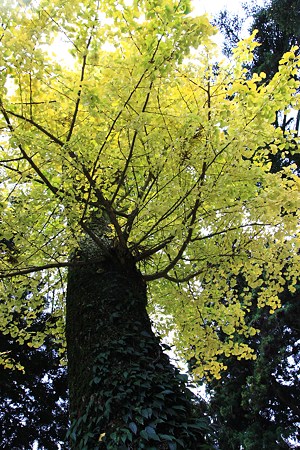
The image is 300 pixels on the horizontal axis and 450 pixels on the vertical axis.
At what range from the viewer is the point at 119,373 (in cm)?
226

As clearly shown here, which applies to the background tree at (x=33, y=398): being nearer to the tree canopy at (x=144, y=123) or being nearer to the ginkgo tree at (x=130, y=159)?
the tree canopy at (x=144, y=123)

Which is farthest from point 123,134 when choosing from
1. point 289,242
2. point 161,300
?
point 161,300

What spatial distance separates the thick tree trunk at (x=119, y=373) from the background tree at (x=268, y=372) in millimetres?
7344

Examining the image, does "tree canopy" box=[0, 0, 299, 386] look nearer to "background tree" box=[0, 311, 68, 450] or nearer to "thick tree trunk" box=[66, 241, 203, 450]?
"thick tree trunk" box=[66, 241, 203, 450]

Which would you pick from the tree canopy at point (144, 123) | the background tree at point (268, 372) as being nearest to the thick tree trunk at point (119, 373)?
the tree canopy at point (144, 123)

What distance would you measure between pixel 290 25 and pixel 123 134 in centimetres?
788

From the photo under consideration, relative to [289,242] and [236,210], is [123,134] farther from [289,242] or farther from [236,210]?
[289,242]

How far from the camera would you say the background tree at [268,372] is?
9383 mm

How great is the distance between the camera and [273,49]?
33.9ft

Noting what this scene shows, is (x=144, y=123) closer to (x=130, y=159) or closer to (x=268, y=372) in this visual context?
(x=130, y=159)

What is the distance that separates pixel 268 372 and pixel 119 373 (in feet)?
27.2

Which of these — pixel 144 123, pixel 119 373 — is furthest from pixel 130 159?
pixel 119 373

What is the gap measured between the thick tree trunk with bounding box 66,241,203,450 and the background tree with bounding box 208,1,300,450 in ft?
24.1

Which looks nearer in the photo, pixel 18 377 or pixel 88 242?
pixel 88 242
